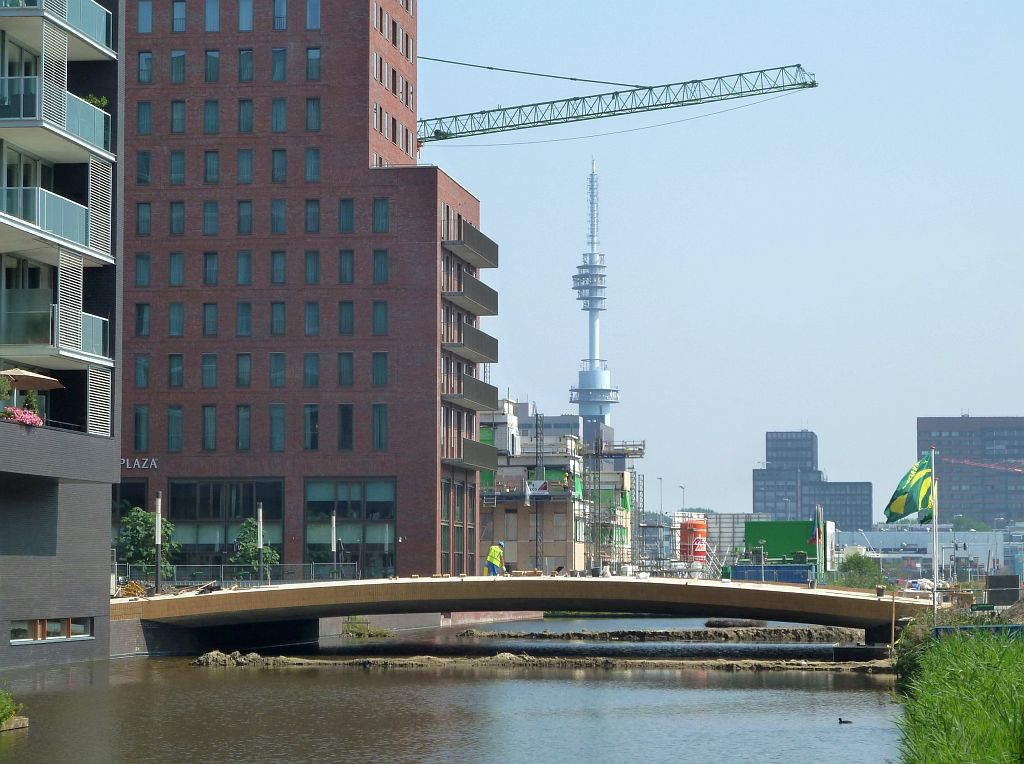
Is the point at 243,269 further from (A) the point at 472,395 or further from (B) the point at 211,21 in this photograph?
(A) the point at 472,395

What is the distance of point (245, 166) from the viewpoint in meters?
99.9

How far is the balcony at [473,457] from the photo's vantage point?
103 m

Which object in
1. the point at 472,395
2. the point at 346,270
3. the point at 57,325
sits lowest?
the point at 57,325

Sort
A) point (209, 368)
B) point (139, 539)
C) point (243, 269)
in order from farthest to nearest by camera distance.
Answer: point (209, 368), point (243, 269), point (139, 539)

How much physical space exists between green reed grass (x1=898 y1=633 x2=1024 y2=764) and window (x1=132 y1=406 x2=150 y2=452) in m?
72.3

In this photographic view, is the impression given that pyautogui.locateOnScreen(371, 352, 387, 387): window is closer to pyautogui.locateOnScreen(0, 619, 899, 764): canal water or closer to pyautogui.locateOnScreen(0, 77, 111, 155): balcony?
pyautogui.locateOnScreen(0, 619, 899, 764): canal water

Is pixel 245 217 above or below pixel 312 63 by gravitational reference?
below

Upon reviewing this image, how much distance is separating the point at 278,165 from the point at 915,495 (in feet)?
180

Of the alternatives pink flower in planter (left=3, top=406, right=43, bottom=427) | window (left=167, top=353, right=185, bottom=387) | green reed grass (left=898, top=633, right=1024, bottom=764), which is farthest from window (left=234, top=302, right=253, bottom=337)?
green reed grass (left=898, top=633, right=1024, bottom=764)

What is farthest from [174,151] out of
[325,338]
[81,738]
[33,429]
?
[81,738]

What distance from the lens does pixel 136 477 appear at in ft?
327

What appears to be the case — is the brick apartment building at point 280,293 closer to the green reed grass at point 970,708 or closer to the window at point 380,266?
the window at point 380,266

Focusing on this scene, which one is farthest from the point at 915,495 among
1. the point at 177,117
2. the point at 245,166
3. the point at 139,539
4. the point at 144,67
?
the point at 144,67

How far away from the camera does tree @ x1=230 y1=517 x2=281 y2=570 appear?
302 feet
